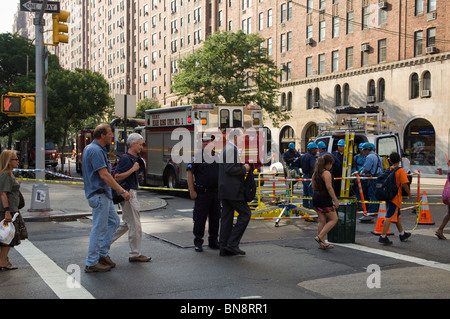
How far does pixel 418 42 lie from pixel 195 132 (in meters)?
25.7

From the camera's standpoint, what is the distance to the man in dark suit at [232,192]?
25.3 ft

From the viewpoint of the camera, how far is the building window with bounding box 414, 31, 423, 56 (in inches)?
1389

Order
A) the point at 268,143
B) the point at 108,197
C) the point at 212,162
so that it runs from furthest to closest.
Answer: the point at 268,143
the point at 212,162
the point at 108,197

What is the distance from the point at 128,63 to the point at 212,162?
266 ft

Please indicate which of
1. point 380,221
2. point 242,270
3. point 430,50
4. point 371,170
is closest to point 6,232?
point 242,270

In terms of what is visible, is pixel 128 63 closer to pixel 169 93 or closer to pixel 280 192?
pixel 169 93

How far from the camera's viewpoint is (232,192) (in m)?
7.73

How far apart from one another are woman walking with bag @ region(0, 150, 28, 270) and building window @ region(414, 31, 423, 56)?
33916mm

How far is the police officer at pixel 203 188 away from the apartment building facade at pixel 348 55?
25.7m

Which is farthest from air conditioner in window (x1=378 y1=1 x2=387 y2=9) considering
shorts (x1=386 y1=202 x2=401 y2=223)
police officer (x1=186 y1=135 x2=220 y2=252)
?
police officer (x1=186 y1=135 x2=220 y2=252)

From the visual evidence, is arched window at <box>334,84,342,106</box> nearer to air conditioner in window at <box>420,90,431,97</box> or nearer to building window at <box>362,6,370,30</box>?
building window at <box>362,6,370,30</box>

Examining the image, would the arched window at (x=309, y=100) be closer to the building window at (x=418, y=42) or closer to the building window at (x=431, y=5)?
the building window at (x=418, y=42)

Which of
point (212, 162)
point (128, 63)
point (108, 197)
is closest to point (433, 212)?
point (212, 162)

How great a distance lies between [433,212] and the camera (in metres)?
13.4
